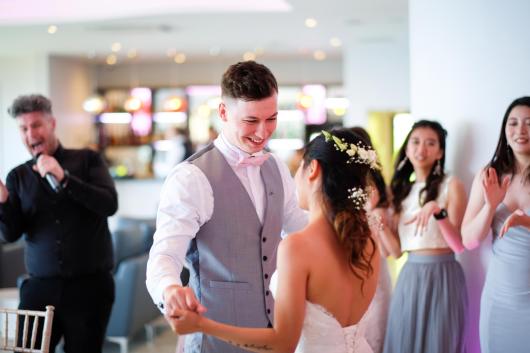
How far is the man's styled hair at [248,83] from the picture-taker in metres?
2.29

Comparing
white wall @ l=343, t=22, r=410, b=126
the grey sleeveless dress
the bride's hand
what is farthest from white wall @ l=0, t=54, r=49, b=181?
the bride's hand

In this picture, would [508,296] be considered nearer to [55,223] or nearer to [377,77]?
[55,223]

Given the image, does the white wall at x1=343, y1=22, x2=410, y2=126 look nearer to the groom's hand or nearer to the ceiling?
the ceiling

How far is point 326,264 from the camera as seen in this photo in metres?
2.08

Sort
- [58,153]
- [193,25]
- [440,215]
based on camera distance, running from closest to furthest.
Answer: [58,153] < [440,215] < [193,25]

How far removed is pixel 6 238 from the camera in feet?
11.4

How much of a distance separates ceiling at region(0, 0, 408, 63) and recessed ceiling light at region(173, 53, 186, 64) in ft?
1.87

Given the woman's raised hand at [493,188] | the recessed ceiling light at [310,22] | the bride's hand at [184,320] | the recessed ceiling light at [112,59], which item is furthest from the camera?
the recessed ceiling light at [112,59]

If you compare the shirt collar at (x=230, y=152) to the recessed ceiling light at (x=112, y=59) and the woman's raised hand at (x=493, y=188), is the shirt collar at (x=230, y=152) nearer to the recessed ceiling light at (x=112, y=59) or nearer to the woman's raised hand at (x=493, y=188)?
the woman's raised hand at (x=493, y=188)

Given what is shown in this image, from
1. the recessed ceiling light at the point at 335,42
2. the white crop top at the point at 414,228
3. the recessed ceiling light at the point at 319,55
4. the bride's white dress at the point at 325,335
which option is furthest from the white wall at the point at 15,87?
the bride's white dress at the point at 325,335

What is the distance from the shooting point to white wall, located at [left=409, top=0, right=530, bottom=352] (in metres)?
3.79

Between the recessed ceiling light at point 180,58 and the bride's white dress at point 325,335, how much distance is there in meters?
11.0

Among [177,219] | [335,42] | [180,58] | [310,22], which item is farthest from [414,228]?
[180,58]

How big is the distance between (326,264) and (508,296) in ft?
5.19
